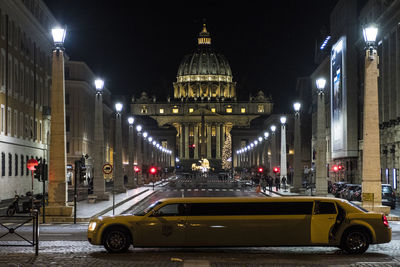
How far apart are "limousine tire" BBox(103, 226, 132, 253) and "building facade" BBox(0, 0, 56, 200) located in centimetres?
3154

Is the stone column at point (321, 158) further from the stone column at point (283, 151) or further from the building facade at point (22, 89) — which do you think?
the stone column at point (283, 151)

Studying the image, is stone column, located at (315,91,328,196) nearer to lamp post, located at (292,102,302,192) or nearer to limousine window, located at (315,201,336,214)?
lamp post, located at (292,102,302,192)

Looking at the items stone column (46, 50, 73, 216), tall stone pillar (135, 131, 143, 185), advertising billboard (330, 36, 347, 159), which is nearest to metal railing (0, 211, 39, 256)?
stone column (46, 50, 73, 216)

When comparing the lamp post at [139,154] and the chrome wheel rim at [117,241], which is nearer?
the chrome wheel rim at [117,241]

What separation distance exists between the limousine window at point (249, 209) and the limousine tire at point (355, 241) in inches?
44.1

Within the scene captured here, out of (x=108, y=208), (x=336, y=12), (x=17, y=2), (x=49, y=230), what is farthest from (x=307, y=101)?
(x=49, y=230)

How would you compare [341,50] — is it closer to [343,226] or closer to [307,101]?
[307,101]

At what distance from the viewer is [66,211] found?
3075 cm

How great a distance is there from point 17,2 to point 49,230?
30.6m

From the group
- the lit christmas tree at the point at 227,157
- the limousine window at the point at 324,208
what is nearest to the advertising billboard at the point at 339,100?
the limousine window at the point at 324,208

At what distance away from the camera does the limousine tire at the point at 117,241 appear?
19094 millimetres

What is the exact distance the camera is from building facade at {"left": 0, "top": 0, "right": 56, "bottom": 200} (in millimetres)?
50250

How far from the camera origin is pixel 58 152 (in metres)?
30.6

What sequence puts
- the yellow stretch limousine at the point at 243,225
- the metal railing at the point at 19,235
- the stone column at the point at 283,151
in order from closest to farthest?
the metal railing at the point at 19,235, the yellow stretch limousine at the point at 243,225, the stone column at the point at 283,151
